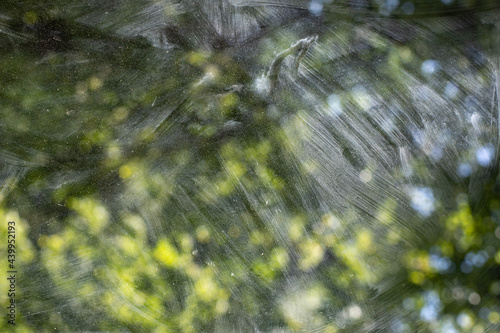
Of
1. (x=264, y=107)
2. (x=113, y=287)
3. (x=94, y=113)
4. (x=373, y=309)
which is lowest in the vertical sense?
(x=373, y=309)

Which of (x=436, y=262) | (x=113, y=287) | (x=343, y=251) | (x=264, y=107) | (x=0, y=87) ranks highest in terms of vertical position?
(x=0, y=87)

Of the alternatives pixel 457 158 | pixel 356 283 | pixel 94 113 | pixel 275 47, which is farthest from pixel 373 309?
pixel 94 113

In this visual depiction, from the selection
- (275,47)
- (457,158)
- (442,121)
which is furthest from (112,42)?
(457,158)

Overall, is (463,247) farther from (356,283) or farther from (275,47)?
(275,47)

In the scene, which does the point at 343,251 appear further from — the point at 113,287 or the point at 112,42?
the point at 112,42

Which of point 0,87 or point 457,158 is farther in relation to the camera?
point 457,158

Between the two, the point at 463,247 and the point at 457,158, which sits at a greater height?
the point at 457,158
